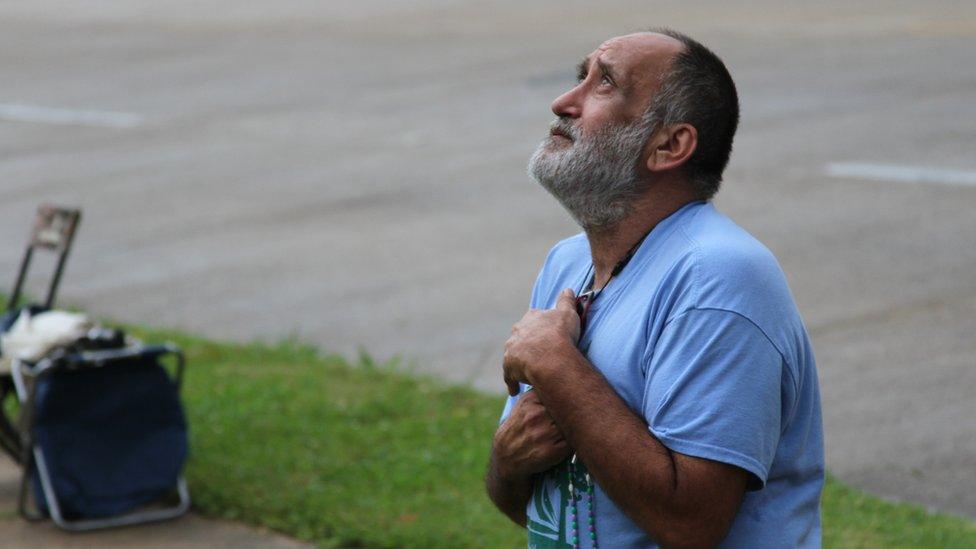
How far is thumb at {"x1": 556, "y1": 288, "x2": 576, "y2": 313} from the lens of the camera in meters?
2.71

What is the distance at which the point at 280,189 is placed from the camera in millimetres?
12086

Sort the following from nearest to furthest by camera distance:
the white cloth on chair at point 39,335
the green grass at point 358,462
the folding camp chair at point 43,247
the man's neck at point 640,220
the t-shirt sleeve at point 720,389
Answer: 1. the t-shirt sleeve at point 720,389
2. the man's neck at point 640,220
3. the green grass at point 358,462
4. the white cloth on chair at point 39,335
5. the folding camp chair at point 43,247

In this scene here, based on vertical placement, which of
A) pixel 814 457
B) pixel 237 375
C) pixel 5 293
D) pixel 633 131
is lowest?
pixel 5 293

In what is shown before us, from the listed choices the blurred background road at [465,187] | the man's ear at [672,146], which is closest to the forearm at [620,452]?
the man's ear at [672,146]

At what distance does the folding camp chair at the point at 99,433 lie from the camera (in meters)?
5.43

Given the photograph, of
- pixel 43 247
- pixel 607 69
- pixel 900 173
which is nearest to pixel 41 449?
pixel 43 247

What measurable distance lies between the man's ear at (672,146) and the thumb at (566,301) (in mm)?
287

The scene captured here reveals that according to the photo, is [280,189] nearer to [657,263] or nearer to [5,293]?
[5,293]

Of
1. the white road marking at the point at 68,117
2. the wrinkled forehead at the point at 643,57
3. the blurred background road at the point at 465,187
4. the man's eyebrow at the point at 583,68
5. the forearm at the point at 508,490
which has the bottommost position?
the white road marking at the point at 68,117

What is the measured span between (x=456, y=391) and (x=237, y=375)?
1.16 meters

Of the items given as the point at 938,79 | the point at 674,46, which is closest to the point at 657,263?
the point at 674,46

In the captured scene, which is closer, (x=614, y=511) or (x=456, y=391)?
(x=614, y=511)

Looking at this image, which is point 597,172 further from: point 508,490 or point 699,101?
point 508,490

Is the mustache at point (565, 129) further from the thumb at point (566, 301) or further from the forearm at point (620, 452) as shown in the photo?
the forearm at point (620, 452)
